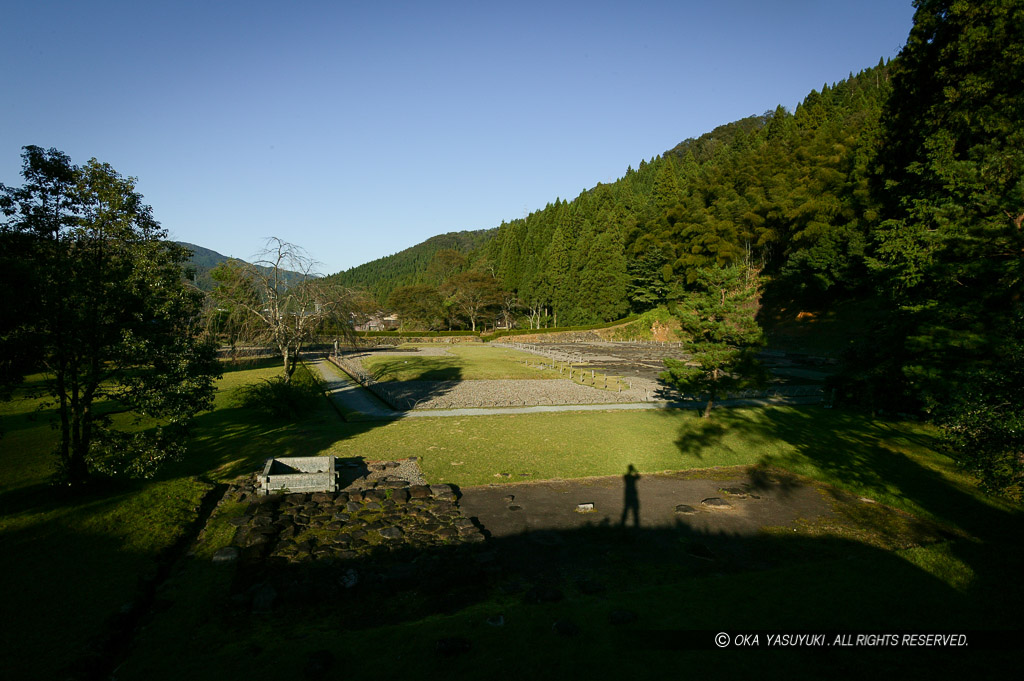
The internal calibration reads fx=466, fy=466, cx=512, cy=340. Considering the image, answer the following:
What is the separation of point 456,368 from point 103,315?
2624 centimetres

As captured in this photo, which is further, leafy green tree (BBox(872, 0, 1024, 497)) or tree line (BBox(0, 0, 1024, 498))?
leafy green tree (BBox(872, 0, 1024, 497))

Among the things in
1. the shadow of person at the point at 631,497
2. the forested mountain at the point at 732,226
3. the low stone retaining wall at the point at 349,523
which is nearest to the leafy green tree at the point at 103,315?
the low stone retaining wall at the point at 349,523

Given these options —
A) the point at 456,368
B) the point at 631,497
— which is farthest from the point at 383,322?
the point at 631,497

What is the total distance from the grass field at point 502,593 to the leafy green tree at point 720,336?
4.24m

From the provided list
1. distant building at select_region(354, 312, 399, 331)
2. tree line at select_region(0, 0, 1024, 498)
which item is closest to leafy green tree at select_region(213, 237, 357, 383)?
tree line at select_region(0, 0, 1024, 498)

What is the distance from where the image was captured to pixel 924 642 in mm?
5469

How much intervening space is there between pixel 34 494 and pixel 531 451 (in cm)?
1151

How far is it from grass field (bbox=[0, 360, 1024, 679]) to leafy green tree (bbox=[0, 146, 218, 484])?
1.32m

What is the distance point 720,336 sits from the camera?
17266mm

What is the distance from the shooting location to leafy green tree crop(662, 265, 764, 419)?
17.0 metres

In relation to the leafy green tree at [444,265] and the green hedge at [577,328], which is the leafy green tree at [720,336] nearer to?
the green hedge at [577,328]

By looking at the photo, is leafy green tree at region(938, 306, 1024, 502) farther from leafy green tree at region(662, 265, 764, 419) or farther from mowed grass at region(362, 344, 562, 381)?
mowed grass at region(362, 344, 562, 381)

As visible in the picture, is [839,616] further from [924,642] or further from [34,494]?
[34,494]

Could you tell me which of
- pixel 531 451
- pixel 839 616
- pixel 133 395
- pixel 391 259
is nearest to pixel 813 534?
pixel 839 616
